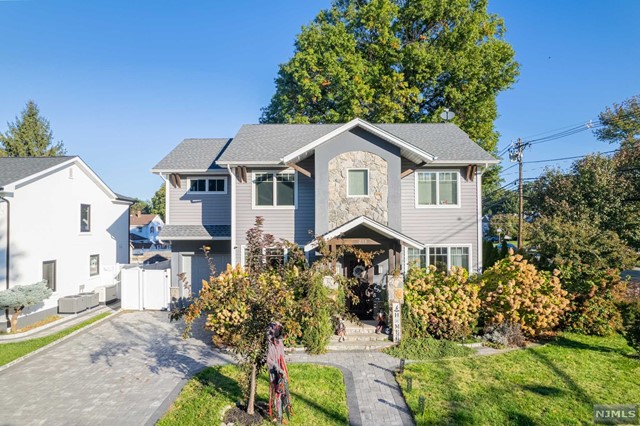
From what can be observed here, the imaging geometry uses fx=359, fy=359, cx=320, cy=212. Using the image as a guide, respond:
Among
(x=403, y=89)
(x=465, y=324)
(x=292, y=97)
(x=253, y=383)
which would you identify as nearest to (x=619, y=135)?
(x=403, y=89)

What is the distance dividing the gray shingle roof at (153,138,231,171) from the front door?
7223mm

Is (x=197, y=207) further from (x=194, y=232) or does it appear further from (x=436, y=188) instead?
(x=436, y=188)

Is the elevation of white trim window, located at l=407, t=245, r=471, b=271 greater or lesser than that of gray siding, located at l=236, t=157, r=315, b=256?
lesser

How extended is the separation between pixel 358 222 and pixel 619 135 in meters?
45.6

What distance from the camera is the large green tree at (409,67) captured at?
24484 millimetres

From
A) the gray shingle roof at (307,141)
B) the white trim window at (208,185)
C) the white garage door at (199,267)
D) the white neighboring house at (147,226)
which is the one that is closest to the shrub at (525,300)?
the gray shingle roof at (307,141)

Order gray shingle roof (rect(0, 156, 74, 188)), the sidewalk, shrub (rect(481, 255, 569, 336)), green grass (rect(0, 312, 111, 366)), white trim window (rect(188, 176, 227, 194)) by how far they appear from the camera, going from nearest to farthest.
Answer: green grass (rect(0, 312, 111, 366)) → shrub (rect(481, 255, 569, 336)) → the sidewalk → gray shingle roof (rect(0, 156, 74, 188)) → white trim window (rect(188, 176, 227, 194))

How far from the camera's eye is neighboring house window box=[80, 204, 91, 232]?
17.1 m

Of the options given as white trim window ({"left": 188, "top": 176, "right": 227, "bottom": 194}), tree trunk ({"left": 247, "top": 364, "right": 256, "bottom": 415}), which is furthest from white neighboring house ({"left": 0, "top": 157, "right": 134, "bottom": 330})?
tree trunk ({"left": 247, "top": 364, "right": 256, "bottom": 415})

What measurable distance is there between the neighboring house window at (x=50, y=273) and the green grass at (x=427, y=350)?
45.1 ft

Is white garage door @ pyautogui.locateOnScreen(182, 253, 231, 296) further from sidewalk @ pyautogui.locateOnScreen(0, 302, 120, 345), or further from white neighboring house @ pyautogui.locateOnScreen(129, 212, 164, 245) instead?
white neighboring house @ pyautogui.locateOnScreen(129, 212, 164, 245)

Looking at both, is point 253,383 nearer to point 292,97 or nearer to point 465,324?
point 465,324

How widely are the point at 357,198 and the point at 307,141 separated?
167 inches

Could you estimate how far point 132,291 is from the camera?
15.5 meters
